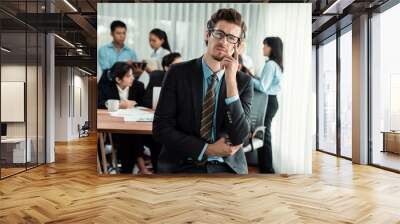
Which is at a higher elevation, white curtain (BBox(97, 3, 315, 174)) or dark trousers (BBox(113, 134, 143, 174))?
white curtain (BBox(97, 3, 315, 174))

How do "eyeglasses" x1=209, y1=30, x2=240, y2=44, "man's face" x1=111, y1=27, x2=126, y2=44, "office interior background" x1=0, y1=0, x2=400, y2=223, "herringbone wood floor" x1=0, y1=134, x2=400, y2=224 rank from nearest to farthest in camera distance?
"herringbone wood floor" x1=0, y1=134, x2=400, y2=224 < "office interior background" x1=0, y1=0, x2=400, y2=223 < "eyeglasses" x1=209, y1=30, x2=240, y2=44 < "man's face" x1=111, y1=27, x2=126, y2=44

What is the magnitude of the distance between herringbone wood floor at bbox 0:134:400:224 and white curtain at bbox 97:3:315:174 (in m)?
0.61

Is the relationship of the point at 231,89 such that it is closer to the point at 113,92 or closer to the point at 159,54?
the point at 159,54

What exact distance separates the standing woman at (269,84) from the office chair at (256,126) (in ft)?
0.22

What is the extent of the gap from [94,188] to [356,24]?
6396mm

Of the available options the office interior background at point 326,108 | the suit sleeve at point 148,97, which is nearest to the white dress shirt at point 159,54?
the suit sleeve at point 148,97

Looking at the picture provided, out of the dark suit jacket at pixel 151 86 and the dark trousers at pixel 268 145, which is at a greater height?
the dark suit jacket at pixel 151 86

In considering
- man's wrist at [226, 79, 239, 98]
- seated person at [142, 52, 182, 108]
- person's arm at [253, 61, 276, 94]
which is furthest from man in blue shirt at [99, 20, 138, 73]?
person's arm at [253, 61, 276, 94]

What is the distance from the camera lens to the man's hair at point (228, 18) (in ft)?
21.3

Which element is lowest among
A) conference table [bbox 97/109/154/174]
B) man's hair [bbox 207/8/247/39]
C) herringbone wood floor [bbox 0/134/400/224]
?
herringbone wood floor [bbox 0/134/400/224]

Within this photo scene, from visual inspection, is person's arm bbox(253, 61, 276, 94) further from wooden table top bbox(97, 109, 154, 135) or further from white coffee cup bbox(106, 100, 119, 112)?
white coffee cup bbox(106, 100, 119, 112)

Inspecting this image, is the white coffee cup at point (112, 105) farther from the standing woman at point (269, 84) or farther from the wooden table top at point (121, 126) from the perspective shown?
the standing woman at point (269, 84)

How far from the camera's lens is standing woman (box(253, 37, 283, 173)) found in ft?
21.9

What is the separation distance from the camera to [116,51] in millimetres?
6633
